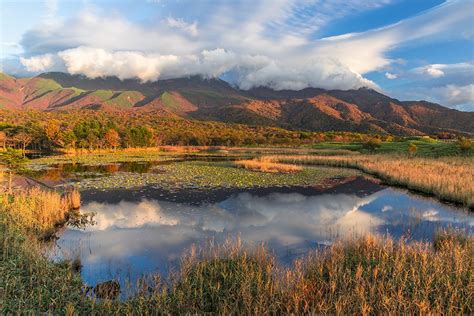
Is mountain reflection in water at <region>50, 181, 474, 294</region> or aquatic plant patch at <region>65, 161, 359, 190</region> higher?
aquatic plant patch at <region>65, 161, 359, 190</region>

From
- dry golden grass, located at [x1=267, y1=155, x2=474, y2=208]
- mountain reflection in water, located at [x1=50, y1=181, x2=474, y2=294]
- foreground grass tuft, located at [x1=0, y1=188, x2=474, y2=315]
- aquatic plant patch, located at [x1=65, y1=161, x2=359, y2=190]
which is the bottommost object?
mountain reflection in water, located at [x1=50, y1=181, x2=474, y2=294]

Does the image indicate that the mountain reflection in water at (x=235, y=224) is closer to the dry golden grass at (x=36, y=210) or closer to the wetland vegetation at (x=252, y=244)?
the wetland vegetation at (x=252, y=244)

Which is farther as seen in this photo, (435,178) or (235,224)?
(435,178)

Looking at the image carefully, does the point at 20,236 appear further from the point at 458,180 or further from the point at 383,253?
the point at 458,180

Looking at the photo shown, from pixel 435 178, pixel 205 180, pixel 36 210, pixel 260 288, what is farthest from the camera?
pixel 205 180

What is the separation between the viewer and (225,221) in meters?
20.2

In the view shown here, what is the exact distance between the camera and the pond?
13930mm

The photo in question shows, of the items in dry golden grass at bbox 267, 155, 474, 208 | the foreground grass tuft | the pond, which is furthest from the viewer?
dry golden grass at bbox 267, 155, 474, 208

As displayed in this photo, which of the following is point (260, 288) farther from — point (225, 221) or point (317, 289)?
point (225, 221)

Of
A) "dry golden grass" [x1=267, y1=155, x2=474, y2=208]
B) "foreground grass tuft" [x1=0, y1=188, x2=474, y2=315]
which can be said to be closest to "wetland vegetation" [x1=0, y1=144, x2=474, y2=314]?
"foreground grass tuft" [x1=0, y1=188, x2=474, y2=315]

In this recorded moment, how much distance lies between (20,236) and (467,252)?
17.3 metres

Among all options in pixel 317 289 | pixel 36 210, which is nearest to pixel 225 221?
pixel 36 210

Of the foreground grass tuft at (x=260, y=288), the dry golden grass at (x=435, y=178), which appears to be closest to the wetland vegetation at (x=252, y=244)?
the foreground grass tuft at (x=260, y=288)

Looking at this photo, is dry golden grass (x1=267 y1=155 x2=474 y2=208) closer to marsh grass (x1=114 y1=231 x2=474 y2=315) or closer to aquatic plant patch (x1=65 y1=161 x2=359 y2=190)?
aquatic plant patch (x1=65 y1=161 x2=359 y2=190)
